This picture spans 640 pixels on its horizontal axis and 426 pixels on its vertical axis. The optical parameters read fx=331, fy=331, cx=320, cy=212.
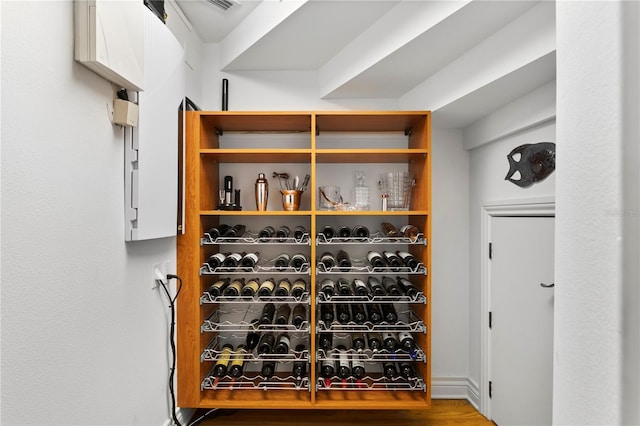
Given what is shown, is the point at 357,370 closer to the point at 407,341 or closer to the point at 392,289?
the point at 407,341

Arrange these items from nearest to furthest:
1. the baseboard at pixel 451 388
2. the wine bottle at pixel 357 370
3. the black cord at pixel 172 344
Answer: the black cord at pixel 172 344 → the wine bottle at pixel 357 370 → the baseboard at pixel 451 388

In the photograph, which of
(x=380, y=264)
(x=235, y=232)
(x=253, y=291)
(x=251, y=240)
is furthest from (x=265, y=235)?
(x=380, y=264)

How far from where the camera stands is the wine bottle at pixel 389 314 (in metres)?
1.89

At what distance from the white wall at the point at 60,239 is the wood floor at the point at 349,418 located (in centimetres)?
84

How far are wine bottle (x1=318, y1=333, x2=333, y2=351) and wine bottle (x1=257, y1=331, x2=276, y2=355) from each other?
291mm

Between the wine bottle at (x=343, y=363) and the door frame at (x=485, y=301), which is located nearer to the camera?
the wine bottle at (x=343, y=363)

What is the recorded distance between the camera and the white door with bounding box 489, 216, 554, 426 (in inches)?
65.3

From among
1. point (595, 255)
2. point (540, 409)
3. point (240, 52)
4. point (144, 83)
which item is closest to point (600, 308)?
point (595, 255)

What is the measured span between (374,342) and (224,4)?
209 centimetres

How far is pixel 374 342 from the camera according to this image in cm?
191

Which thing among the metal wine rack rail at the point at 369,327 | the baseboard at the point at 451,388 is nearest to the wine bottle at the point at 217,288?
the metal wine rack rail at the point at 369,327

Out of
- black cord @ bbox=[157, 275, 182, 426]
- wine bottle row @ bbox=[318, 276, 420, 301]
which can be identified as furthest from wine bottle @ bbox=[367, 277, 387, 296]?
black cord @ bbox=[157, 275, 182, 426]

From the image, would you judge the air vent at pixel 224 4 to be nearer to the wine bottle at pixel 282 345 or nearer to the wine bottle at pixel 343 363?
the wine bottle at pixel 282 345

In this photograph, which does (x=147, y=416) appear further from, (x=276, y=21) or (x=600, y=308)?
(x=276, y=21)
